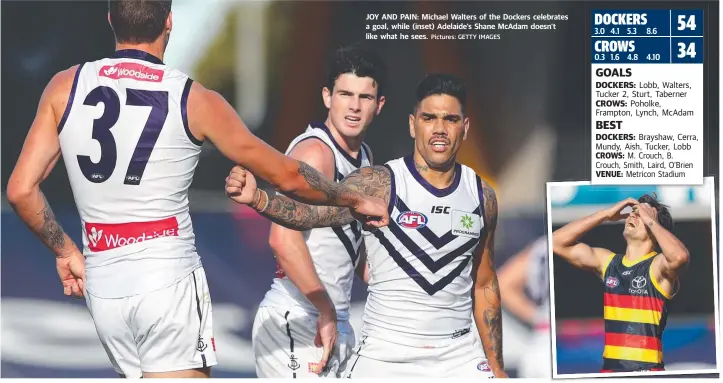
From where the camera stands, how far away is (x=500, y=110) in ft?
20.9

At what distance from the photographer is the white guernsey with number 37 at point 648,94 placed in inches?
245

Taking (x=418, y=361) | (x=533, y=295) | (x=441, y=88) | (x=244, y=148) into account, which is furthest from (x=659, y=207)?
(x=244, y=148)

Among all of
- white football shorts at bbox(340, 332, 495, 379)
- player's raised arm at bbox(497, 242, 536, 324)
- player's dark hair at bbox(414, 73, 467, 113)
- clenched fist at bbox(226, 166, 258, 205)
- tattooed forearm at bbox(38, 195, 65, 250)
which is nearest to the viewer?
clenched fist at bbox(226, 166, 258, 205)

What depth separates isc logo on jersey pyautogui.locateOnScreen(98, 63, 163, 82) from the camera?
4.71 meters

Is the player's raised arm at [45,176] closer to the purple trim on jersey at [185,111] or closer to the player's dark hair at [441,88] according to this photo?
the purple trim on jersey at [185,111]

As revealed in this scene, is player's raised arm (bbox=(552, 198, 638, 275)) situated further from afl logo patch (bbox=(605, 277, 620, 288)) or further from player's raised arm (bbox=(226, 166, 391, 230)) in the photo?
player's raised arm (bbox=(226, 166, 391, 230))

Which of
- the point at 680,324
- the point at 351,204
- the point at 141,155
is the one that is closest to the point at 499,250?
the point at 680,324

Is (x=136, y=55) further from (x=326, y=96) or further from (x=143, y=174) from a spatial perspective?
(x=326, y=96)

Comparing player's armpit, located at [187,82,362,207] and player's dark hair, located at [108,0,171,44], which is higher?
player's dark hair, located at [108,0,171,44]

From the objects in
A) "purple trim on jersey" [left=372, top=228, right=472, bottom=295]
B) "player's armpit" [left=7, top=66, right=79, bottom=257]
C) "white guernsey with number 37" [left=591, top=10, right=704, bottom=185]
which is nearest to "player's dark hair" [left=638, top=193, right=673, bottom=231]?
"white guernsey with number 37" [left=591, top=10, right=704, bottom=185]

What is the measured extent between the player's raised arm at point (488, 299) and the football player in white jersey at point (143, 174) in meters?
1.31

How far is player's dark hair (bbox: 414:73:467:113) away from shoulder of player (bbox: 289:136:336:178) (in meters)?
0.63

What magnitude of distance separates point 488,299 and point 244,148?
6.12 feet

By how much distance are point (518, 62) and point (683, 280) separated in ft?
5.95
